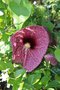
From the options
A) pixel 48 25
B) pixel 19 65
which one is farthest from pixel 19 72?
pixel 48 25

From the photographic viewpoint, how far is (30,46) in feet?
3.08

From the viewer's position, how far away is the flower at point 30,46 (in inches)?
35.1

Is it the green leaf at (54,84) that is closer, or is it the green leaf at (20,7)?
the green leaf at (20,7)

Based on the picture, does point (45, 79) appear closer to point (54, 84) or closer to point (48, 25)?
point (54, 84)

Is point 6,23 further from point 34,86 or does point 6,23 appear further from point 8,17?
point 34,86

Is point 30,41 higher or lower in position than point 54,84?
higher

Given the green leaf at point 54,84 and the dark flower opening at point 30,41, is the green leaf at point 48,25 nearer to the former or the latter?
the dark flower opening at point 30,41

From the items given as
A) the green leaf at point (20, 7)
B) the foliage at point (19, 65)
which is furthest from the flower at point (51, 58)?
the green leaf at point (20, 7)

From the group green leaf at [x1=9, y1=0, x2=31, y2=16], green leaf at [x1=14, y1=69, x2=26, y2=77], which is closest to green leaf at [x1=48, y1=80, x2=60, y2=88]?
green leaf at [x1=14, y1=69, x2=26, y2=77]

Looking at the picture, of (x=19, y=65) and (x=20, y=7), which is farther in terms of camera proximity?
(x=19, y=65)

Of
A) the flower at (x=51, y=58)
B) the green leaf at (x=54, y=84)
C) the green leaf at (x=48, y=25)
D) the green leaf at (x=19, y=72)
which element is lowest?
the green leaf at (x=54, y=84)

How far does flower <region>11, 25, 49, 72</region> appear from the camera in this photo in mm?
893

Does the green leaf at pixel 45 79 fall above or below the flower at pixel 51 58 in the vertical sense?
below

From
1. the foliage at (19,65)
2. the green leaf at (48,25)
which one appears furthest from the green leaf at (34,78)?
the green leaf at (48,25)
